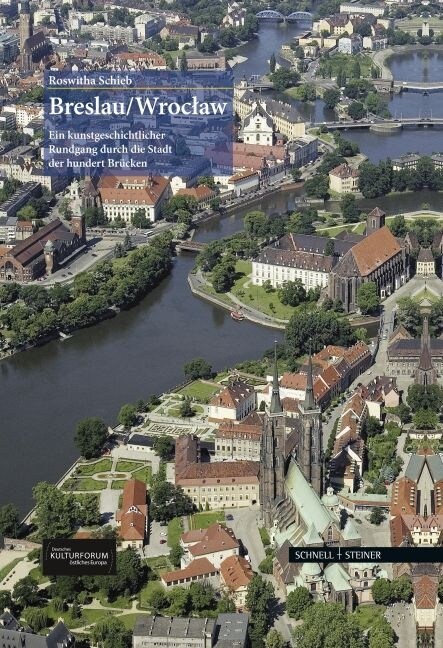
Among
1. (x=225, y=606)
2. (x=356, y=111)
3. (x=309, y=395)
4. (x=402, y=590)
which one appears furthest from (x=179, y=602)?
(x=356, y=111)

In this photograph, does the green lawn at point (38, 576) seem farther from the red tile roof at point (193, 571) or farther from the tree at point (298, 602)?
the tree at point (298, 602)

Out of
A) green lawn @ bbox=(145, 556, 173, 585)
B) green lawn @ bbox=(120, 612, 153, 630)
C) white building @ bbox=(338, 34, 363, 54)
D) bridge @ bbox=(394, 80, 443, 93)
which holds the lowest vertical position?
bridge @ bbox=(394, 80, 443, 93)

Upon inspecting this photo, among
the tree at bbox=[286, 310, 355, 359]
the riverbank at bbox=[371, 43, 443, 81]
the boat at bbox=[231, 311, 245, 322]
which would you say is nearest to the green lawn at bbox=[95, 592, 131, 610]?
the tree at bbox=[286, 310, 355, 359]

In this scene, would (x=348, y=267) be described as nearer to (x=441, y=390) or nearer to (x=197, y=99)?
(x=441, y=390)

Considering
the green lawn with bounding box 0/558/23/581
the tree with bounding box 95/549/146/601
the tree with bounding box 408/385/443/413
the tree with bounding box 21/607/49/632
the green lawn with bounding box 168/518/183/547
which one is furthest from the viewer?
the tree with bounding box 408/385/443/413

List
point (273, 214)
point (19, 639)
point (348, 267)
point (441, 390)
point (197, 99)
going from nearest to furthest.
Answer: point (19, 639)
point (441, 390)
point (348, 267)
point (273, 214)
point (197, 99)

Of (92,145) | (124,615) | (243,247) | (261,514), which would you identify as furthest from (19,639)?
(92,145)

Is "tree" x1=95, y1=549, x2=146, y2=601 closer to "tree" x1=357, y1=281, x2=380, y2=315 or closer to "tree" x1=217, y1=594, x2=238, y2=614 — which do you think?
"tree" x1=217, y1=594, x2=238, y2=614
